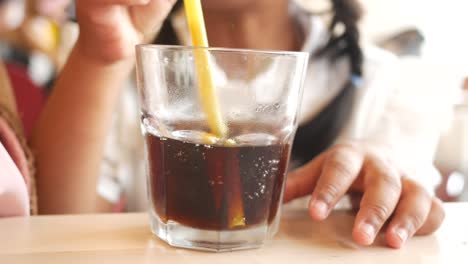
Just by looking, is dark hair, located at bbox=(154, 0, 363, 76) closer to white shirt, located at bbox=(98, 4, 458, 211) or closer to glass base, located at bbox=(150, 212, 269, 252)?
white shirt, located at bbox=(98, 4, 458, 211)

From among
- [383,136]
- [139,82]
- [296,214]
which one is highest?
[139,82]

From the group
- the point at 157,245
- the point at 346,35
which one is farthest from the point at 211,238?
the point at 346,35

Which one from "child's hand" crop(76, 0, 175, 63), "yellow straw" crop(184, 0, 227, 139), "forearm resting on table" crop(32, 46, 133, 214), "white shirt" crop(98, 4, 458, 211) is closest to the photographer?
"yellow straw" crop(184, 0, 227, 139)

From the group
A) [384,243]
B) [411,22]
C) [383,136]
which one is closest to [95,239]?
[384,243]

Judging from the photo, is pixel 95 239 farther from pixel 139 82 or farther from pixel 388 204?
pixel 388 204

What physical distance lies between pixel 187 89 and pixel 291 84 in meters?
0.07

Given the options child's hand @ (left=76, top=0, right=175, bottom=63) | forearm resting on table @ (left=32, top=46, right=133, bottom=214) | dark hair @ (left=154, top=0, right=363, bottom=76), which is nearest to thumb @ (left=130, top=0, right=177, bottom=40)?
child's hand @ (left=76, top=0, right=175, bottom=63)

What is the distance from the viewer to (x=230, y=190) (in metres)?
0.34

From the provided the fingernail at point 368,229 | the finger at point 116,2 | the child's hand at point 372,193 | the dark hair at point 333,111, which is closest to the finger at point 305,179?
the child's hand at point 372,193

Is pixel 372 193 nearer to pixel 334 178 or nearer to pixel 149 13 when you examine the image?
pixel 334 178

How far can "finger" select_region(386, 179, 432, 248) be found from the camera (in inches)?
14.6

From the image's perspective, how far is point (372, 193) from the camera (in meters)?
0.41

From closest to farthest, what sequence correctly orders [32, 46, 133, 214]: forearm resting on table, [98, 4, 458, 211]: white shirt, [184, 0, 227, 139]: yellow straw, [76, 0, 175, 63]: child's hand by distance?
[184, 0, 227, 139]: yellow straw, [76, 0, 175, 63]: child's hand, [32, 46, 133, 214]: forearm resting on table, [98, 4, 458, 211]: white shirt

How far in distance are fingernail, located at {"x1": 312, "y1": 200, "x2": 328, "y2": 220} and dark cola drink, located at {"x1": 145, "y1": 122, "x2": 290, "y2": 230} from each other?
5 centimetres
